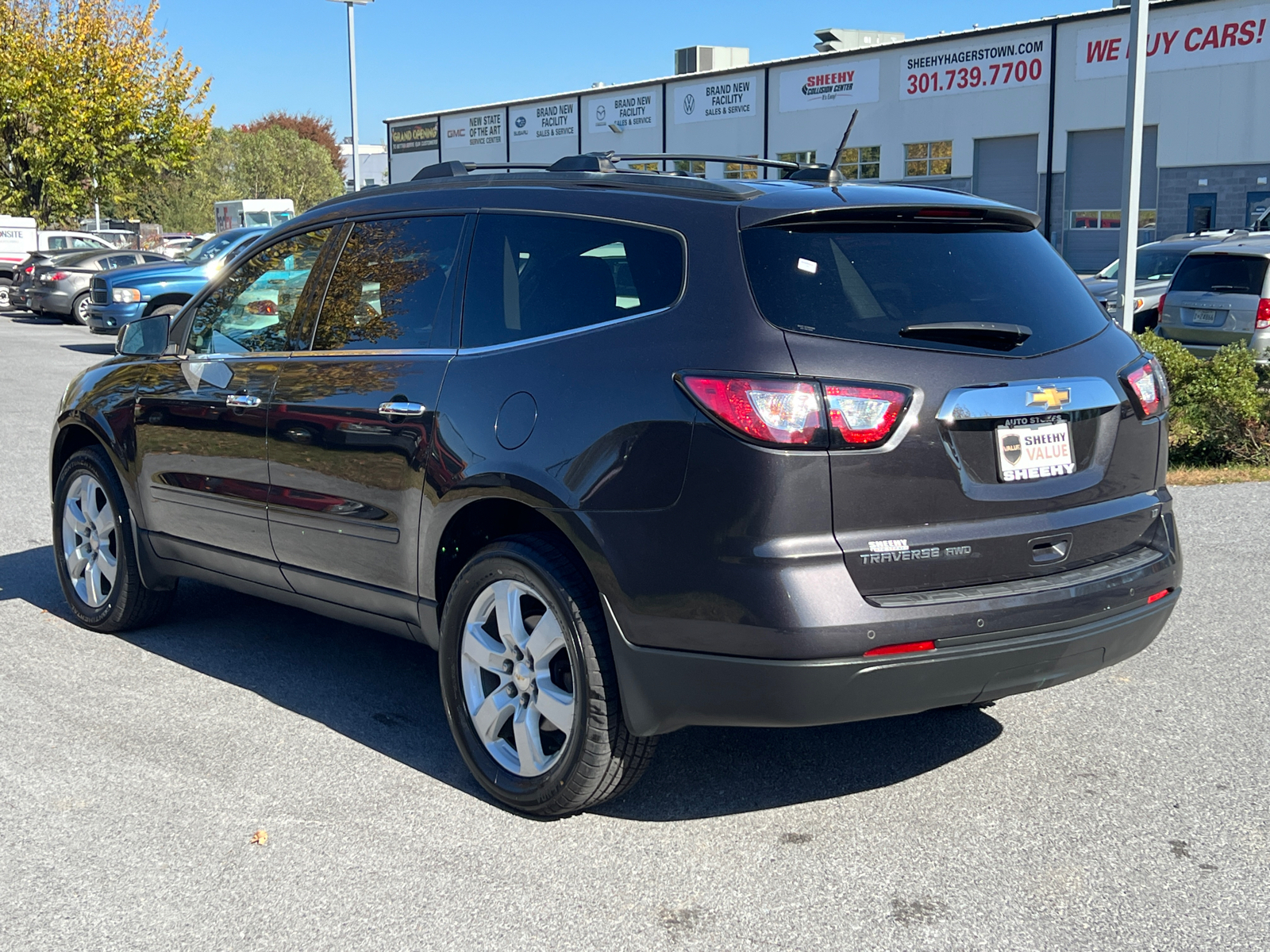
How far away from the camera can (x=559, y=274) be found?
156 inches

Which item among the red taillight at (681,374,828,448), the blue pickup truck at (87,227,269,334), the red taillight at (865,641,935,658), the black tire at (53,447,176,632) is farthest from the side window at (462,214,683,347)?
the blue pickup truck at (87,227,269,334)

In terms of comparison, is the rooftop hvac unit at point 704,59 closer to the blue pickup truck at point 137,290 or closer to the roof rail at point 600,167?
the blue pickup truck at point 137,290

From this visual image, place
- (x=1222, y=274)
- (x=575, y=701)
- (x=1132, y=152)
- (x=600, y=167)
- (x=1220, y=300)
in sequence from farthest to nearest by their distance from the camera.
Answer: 1. (x=1222, y=274)
2. (x=1220, y=300)
3. (x=1132, y=152)
4. (x=600, y=167)
5. (x=575, y=701)

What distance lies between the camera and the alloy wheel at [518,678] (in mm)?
3783

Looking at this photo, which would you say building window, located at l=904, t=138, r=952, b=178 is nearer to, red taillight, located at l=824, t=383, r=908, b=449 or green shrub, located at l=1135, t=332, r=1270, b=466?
green shrub, located at l=1135, t=332, r=1270, b=466

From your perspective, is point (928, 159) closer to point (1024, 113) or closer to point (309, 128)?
point (1024, 113)

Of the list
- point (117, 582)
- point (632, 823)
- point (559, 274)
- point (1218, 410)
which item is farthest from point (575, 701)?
Result: point (1218, 410)

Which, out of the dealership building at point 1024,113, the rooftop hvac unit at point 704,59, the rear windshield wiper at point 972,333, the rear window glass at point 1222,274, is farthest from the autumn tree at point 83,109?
the rear windshield wiper at point 972,333

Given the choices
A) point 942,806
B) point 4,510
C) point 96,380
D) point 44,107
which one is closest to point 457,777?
point 942,806

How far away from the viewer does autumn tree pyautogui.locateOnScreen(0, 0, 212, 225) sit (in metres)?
38.2

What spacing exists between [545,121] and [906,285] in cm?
5325

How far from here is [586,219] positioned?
3.94m

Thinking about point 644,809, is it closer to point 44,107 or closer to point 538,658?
point 538,658

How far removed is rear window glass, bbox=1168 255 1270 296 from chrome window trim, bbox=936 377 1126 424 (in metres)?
12.1
